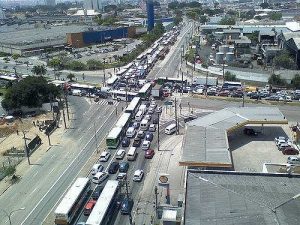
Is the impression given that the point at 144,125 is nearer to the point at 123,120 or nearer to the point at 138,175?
the point at 123,120

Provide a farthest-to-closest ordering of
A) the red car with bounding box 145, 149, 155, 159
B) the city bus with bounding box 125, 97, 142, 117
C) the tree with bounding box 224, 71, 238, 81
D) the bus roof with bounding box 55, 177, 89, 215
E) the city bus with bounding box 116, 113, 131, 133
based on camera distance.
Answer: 1. the tree with bounding box 224, 71, 238, 81
2. the city bus with bounding box 125, 97, 142, 117
3. the city bus with bounding box 116, 113, 131, 133
4. the red car with bounding box 145, 149, 155, 159
5. the bus roof with bounding box 55, 177, 89, 215

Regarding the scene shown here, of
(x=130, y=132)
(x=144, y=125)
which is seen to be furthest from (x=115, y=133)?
(x=144, y=125)

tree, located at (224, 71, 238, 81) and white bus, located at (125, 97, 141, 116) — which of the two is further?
tree, located at (224, 71, 238, 81)

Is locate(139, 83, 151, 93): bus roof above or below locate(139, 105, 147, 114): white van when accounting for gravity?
above

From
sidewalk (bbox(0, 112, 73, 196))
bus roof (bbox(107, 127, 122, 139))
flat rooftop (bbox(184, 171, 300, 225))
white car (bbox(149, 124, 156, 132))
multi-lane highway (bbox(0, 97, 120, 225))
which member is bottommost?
sidewalk (bbox(0, 112, 73, 196))

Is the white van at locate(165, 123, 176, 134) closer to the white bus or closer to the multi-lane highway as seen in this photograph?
the white bus

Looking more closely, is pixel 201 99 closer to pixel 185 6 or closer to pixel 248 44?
pixel 248 44

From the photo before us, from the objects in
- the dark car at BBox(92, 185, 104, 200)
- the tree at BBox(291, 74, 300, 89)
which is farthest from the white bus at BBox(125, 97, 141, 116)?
the tree at BBox(291, 74, 300, 89)

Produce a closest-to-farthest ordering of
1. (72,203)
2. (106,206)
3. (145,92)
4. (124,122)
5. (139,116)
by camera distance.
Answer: (106,206) → (72,203) → (124,122) → (139,116) → (145,92)
